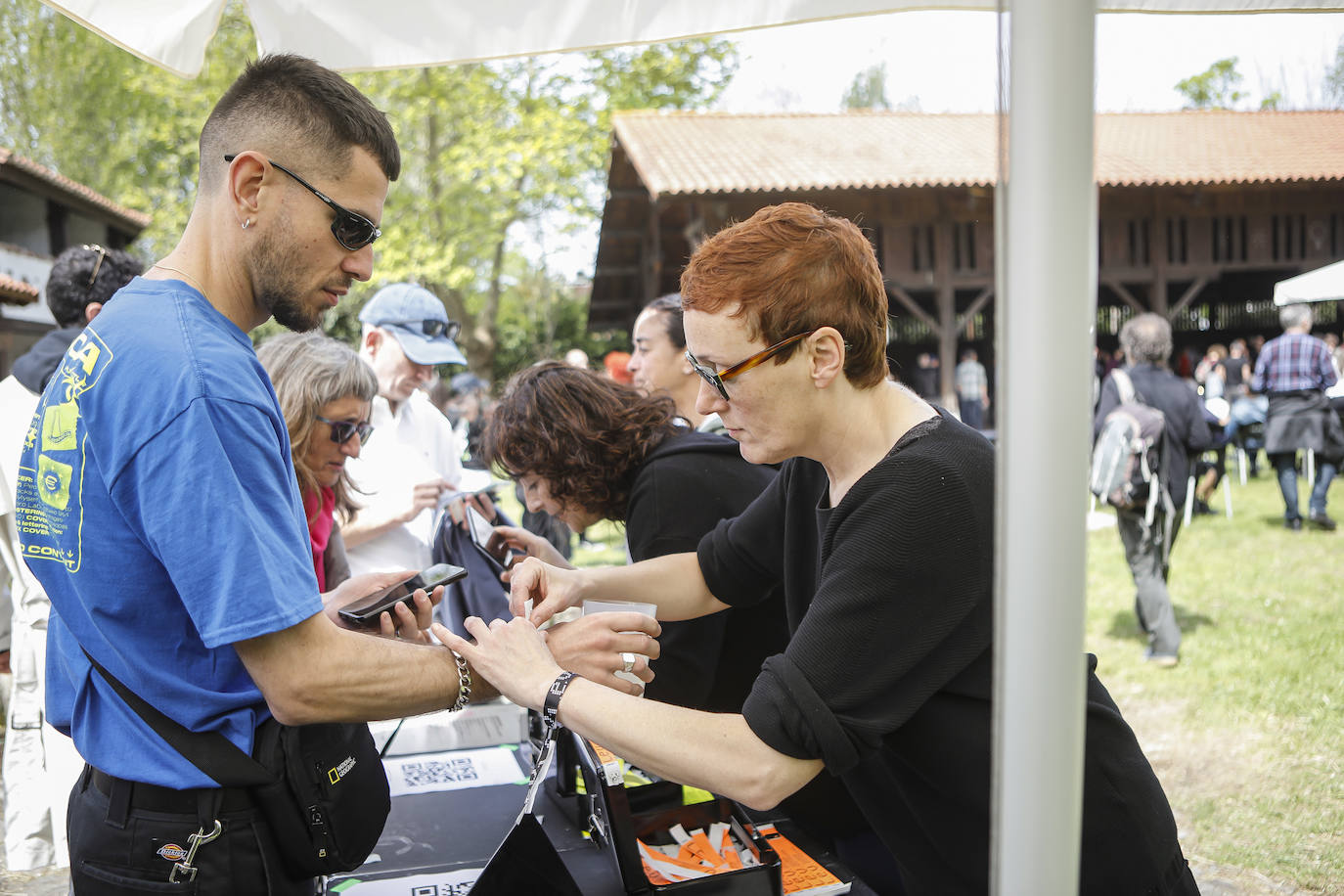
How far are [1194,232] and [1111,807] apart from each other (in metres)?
18.8

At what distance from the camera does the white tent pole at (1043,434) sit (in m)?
0.85

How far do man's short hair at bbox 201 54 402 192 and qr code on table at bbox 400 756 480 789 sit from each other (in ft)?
5.09

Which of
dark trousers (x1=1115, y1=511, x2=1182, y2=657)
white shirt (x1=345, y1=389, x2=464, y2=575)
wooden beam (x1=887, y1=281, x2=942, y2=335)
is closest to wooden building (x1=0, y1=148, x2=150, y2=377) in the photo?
wooden beam (x1=887, y1=281, x2=942, y2=335)

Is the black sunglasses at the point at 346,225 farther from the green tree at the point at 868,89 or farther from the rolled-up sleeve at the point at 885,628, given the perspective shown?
the green tree at the point at 868,89

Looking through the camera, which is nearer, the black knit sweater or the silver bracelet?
the black knit sweater

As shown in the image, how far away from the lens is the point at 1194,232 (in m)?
17.5

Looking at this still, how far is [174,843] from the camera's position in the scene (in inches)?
53.8

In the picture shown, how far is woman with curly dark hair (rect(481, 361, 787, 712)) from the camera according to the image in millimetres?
2316

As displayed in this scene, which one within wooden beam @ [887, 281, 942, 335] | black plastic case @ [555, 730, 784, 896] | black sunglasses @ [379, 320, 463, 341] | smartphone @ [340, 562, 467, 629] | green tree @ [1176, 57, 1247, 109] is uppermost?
green tree @ [1176, 57, 1247, 109]

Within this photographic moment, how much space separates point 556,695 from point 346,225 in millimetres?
800

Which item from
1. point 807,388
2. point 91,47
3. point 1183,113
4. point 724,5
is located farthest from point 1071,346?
point 91,47

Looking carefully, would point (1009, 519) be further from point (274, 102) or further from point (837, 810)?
point (837, 810)

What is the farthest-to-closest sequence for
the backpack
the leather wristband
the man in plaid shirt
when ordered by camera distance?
the man in plaid shirt < the backpack < the leather wristband

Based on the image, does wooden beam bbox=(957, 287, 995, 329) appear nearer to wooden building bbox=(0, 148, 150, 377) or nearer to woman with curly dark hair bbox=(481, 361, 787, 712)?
woman with curly dark hair bbox=(481, 361, 787, 712)
